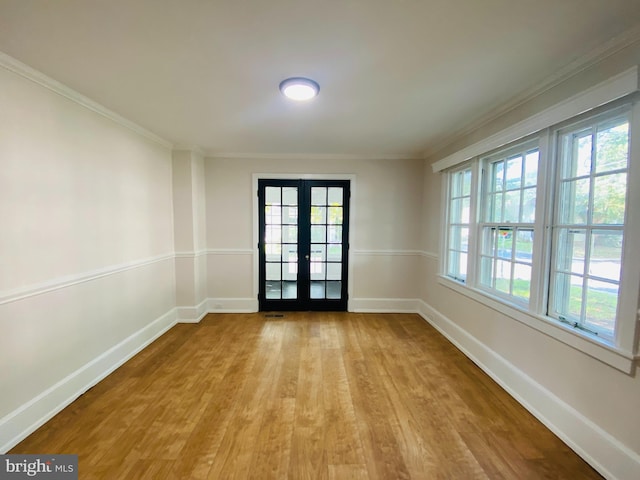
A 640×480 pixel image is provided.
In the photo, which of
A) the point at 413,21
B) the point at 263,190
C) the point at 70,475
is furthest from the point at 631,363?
the point at 263,190

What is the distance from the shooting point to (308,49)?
1604 mm

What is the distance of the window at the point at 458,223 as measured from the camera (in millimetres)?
3201

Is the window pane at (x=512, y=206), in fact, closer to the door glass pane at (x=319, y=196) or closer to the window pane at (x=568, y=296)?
the window pane at (x=568, y=296)

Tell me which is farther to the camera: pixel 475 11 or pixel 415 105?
pixel 415 105

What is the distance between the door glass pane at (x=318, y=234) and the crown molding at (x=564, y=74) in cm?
228

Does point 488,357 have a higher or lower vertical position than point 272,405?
higher

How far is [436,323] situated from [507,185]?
203 cm

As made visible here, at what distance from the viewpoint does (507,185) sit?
2516mm

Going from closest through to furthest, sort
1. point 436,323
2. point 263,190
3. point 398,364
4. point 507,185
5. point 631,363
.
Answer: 1. point 631,363
2. point 507,185
3. point 398,364
4. point 436,323
5. point 263,190

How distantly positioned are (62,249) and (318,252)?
2.99 m

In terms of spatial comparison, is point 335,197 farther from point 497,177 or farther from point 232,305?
point 232,305

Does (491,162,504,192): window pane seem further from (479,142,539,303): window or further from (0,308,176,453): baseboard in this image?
(0,308,176,453): baseboard

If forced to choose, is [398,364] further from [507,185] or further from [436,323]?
[507,185]

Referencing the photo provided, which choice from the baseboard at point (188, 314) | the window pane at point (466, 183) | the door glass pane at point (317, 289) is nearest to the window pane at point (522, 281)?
the window pane at point (466, 183)
